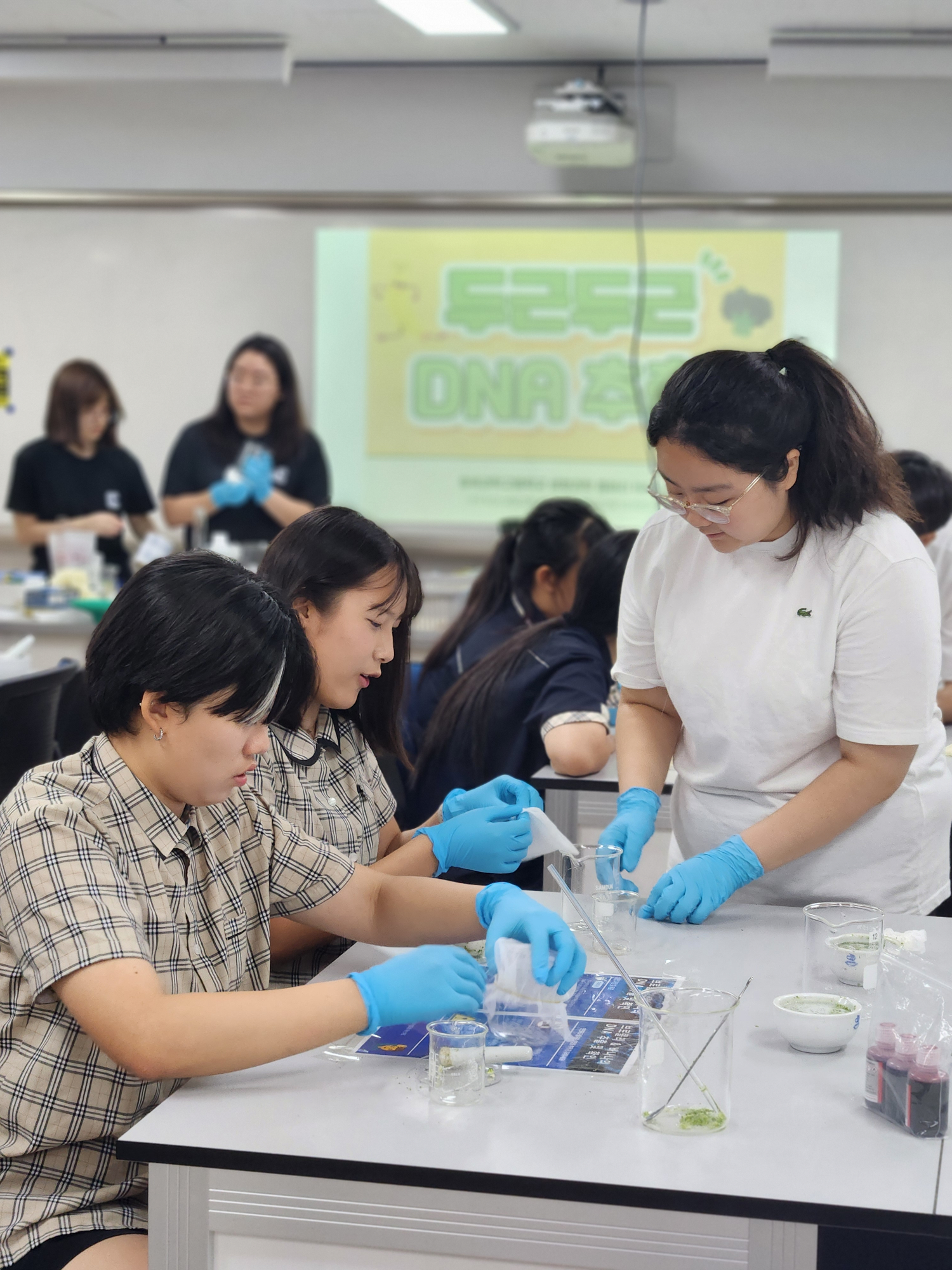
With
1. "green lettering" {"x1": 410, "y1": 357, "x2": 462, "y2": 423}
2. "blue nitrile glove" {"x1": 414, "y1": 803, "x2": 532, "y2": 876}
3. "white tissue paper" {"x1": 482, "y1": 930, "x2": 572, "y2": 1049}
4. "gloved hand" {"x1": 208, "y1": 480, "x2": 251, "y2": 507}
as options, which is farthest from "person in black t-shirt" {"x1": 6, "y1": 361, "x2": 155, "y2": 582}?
"white tissue paper" {"x1": 482, "y1": 930, "x2": 572, "y2": 1049}

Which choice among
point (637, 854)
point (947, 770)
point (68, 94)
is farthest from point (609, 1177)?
point (68, 94)

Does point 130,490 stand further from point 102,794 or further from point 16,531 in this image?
point 102,794

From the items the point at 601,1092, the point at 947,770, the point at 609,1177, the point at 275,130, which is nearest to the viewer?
the point at 609,1177

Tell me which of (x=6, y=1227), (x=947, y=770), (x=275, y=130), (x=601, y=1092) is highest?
(x=275, y=130)

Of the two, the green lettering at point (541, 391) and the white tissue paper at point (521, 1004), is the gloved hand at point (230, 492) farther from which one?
the white tissue paper at point (521, 1004)

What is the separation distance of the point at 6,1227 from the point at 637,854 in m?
0.90

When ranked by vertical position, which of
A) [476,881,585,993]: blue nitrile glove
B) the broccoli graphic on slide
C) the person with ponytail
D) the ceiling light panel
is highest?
the ceiling light panel

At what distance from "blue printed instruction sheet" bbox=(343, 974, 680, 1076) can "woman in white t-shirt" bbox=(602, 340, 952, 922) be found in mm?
255

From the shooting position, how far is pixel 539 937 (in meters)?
1.29

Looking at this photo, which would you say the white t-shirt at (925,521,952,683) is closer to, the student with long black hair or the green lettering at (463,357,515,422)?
the student with long black hair

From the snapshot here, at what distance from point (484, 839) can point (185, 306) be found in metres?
4.50

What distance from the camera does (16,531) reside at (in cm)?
546

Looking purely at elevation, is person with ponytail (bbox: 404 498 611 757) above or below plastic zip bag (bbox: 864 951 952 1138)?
above

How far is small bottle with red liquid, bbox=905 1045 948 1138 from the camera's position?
1.08m
